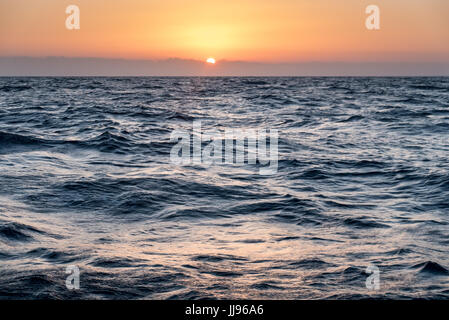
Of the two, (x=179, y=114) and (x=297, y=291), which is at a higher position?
(x=179, y=114)

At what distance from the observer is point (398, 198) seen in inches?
460

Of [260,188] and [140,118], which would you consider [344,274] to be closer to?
[260,188]

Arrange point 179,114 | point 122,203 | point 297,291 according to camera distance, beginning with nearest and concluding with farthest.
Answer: point 297,291 < point 122,203 < point 179,114

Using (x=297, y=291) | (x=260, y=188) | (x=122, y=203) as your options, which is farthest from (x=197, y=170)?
(x=297, y=291)

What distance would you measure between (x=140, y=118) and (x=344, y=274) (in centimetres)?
2414
